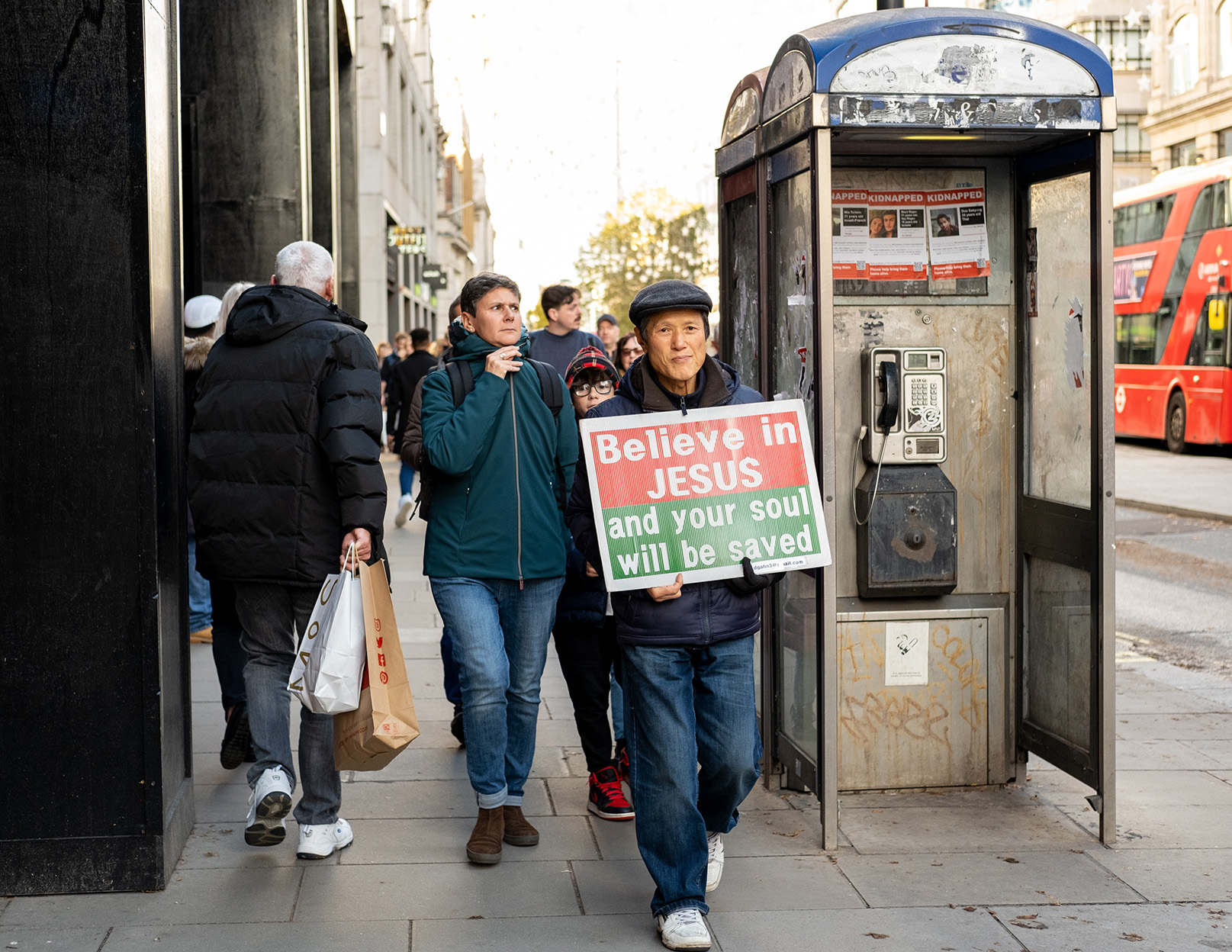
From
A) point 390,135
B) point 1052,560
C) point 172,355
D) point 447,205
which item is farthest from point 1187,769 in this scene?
point 447,205

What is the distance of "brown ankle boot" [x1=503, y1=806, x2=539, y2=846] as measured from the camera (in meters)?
4.61

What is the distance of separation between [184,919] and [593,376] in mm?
2329

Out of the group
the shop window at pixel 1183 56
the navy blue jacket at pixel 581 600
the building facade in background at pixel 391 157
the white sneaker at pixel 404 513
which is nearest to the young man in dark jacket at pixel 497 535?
the navy blue jacket at pixel 581 600

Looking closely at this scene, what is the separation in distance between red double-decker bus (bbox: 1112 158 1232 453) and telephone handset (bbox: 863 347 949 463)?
709 inches

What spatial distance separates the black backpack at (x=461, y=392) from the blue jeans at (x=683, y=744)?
3.36 ft

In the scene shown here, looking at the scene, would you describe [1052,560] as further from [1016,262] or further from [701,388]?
[701,388]

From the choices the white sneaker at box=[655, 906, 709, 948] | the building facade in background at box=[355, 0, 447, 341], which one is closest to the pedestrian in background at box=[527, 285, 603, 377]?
the white sneaker at box=[655, 906, 709, 948]

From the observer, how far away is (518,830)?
182 inches

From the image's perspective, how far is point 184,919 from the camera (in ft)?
13.0

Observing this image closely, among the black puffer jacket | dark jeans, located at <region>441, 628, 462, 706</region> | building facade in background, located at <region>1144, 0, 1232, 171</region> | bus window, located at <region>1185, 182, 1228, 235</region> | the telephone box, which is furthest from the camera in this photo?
building facade in background, located at <region>1144, 0, 1232, 171</region>

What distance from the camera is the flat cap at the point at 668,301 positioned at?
12.5 feet

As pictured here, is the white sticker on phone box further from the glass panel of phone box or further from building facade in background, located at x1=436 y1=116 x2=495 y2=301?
building facade in background, located at x1=436 y1=116 x2=495 y2=301

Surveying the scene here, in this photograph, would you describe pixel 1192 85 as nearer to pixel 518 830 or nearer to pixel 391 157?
pixel 391 157

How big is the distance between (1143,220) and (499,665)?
876 inches
